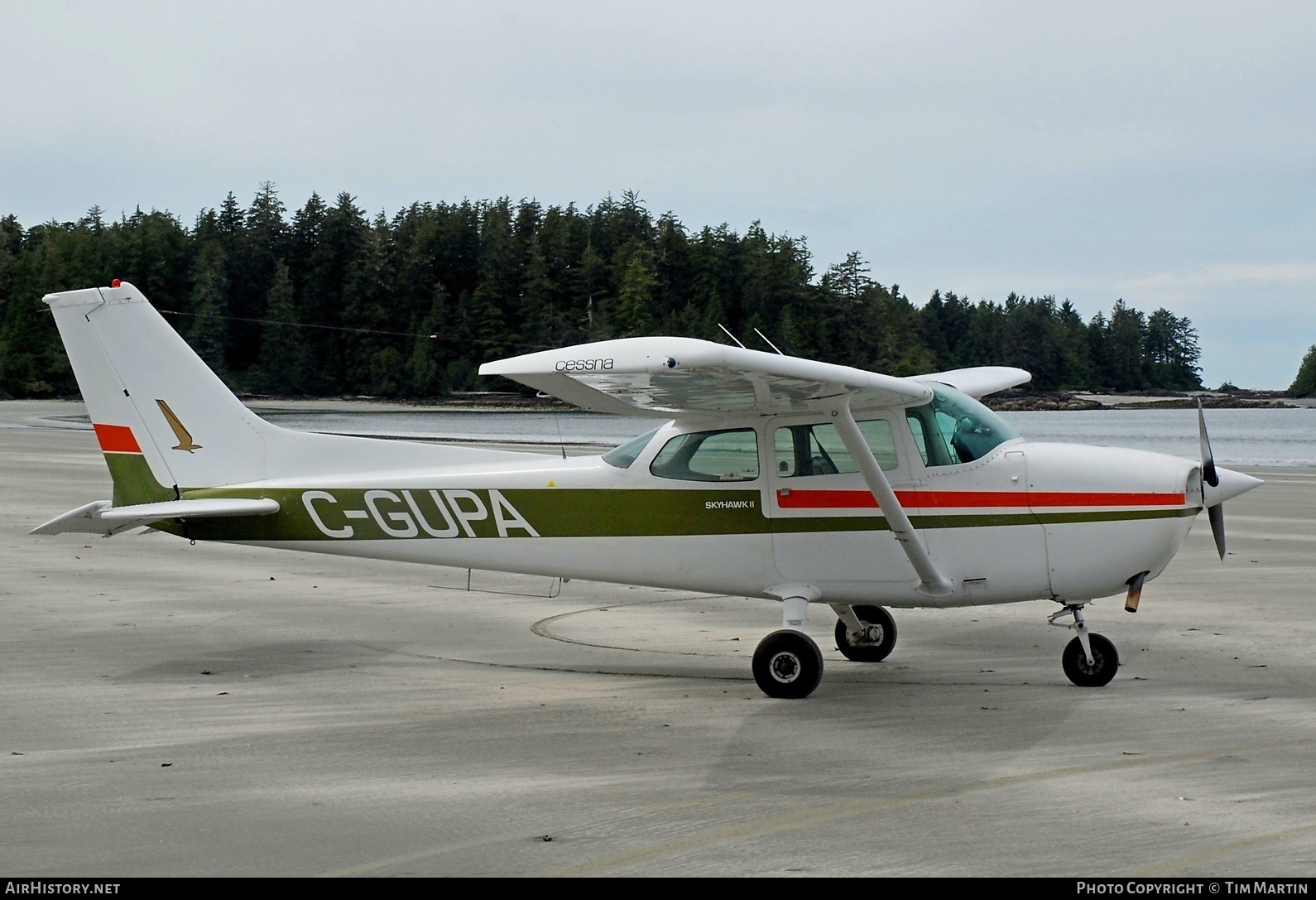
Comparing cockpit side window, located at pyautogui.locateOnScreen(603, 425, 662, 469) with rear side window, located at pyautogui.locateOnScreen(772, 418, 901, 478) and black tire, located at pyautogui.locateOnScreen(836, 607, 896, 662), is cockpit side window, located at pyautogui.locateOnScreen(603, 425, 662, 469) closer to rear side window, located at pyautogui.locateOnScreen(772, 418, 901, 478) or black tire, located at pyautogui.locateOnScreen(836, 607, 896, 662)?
rear side window, located at pyautogui.locateOnScreen(772, 418, 901, 478)

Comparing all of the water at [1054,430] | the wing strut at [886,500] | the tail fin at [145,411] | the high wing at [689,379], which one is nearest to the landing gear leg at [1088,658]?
the wing strut at [886,500]

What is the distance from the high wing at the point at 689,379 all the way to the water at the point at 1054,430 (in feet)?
69.2

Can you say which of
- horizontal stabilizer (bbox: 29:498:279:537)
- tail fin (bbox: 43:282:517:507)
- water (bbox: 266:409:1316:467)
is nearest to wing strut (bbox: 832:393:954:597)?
tail fin (bbox: 43:282:517:507)

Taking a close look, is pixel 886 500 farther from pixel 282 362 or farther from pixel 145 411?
pixel 282 362

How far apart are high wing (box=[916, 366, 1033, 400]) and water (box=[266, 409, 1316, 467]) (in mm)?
18583

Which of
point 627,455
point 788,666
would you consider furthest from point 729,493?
point 788,666

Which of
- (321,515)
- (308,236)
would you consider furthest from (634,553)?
(308,236)

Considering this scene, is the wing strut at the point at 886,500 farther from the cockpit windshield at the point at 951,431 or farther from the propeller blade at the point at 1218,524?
the propeller blade at the point at 1218,524

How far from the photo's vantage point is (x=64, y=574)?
13.6 meters

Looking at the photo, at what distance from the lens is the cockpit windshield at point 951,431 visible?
27.4 ft

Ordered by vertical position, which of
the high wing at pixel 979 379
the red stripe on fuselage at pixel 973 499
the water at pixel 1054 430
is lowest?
the red stripe on fuselage at pixel 973 499

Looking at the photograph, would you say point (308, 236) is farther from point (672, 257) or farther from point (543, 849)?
point (543, 849)

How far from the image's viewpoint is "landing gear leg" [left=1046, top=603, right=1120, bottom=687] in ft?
26.9

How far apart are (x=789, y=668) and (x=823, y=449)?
1421mm
